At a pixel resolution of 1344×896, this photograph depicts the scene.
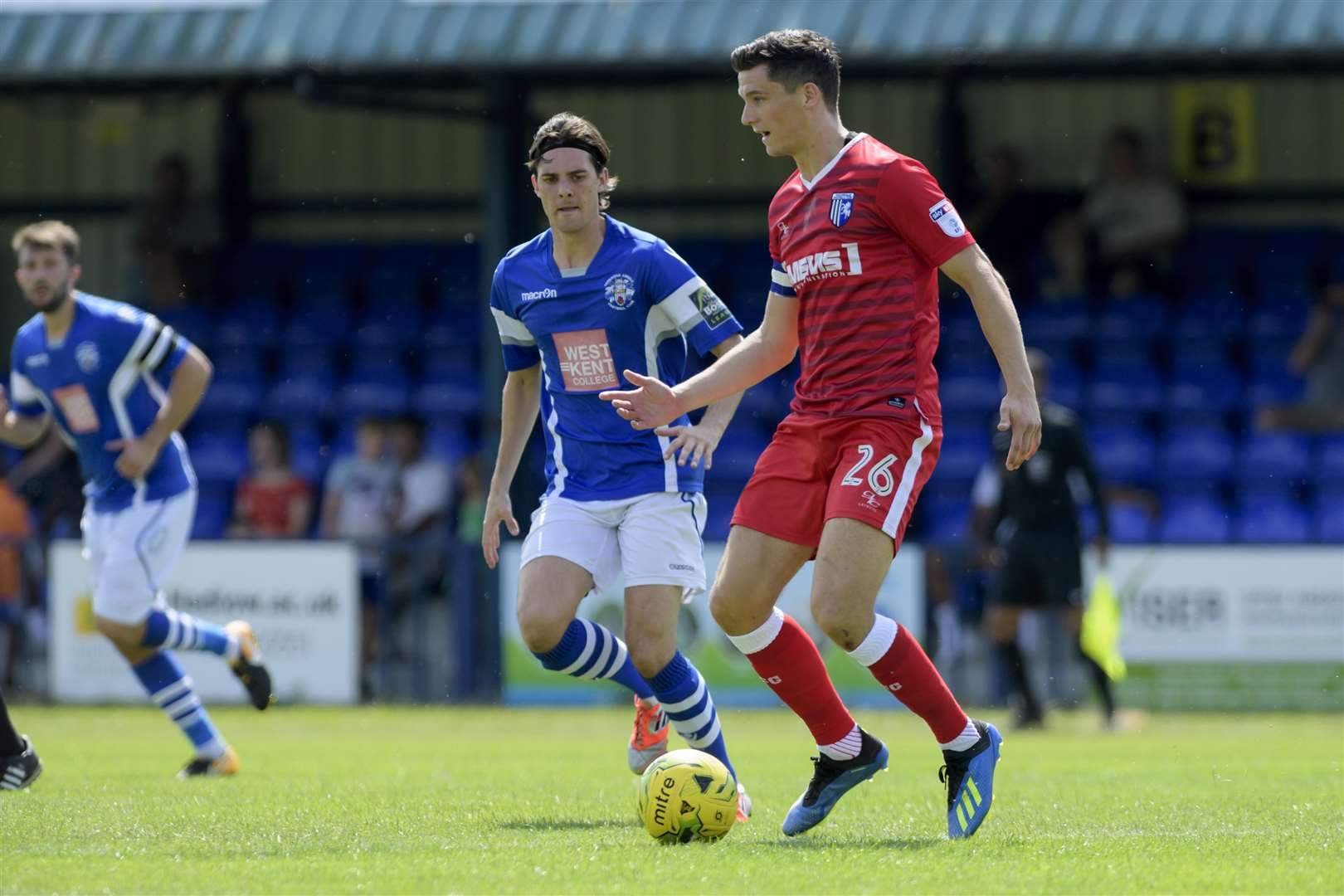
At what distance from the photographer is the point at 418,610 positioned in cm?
1515

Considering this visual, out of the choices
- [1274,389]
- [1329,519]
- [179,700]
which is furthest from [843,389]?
[1274,389]

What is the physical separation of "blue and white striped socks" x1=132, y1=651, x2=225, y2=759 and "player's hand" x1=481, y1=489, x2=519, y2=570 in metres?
2.30

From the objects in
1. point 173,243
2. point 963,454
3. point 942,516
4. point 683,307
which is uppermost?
point 173,243

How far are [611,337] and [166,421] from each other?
288 centimetres

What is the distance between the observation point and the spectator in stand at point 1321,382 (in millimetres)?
16328

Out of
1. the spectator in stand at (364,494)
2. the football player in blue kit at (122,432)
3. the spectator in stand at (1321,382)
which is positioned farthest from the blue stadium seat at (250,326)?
the football player in blue kit at (122,432)

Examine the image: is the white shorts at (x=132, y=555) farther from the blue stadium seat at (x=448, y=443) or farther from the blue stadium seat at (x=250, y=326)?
the blue stadium seat at (x=250, y=326)

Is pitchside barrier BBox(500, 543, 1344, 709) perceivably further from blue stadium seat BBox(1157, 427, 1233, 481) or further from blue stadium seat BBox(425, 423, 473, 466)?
blue stadium seat BBox(425, 423, 473, 466)

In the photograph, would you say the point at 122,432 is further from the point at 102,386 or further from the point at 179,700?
the point at 179,700

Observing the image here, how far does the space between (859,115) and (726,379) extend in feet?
46.5

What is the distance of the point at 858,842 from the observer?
6410 millimetres

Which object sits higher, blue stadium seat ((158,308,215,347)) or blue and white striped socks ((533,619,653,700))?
blue stadium seat ((158,308,215,347))

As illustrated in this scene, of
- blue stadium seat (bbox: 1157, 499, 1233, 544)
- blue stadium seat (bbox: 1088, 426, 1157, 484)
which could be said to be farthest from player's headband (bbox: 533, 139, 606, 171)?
blue stadium seat (bbox: 1088, 426, 1157, 484)

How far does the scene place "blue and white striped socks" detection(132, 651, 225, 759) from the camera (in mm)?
9406
